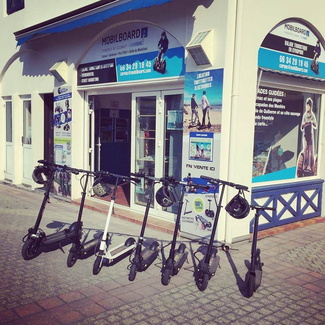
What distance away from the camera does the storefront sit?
5.77m

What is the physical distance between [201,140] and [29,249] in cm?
293

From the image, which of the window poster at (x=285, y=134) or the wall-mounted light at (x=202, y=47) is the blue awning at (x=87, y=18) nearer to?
the wall-mounted light at (x=202, y=47)

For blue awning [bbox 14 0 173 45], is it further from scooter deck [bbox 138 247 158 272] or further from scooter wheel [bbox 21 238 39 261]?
scooter wheel [bbox 21 238 39 261]

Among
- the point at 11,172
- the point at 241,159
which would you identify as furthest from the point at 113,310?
the point at 11,172

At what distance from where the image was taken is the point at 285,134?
716cm

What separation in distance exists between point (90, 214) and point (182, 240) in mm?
2449

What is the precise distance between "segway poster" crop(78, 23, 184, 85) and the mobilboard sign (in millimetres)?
1393

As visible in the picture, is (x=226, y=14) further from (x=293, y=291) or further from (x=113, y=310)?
(x=113, y=310)

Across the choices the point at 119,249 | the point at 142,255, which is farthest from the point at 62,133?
the point at 142,255

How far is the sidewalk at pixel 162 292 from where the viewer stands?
3779 millimetres

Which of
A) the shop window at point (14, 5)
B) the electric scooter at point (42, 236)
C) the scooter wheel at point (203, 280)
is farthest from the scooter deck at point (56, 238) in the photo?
the shop window at point (14, 5)

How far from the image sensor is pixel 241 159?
233 inches

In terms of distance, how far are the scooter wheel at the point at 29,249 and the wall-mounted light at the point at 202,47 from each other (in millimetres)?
3510

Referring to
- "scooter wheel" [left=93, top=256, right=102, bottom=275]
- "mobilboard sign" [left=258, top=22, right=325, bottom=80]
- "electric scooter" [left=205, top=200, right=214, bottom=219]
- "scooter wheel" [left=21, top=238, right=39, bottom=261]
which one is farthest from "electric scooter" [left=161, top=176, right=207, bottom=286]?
"mobilboard sign" [left=258, top=22, right=325, bottom=80]
